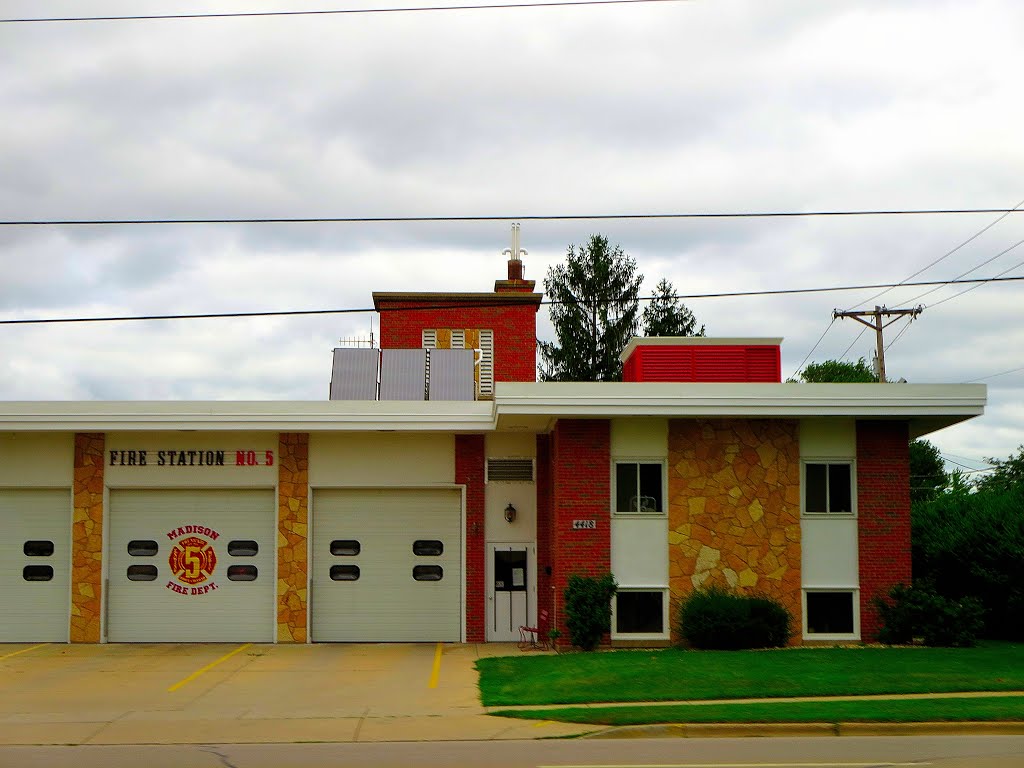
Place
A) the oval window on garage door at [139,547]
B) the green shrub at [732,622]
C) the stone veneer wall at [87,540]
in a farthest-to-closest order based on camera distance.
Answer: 1. the oval window on garage door at [139,547]
2. the stone veneer wall at [87,540]
3. the green shrub at [732,622]

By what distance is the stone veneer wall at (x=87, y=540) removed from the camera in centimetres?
2366

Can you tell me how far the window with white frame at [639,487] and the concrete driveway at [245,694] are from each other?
12.1 feet

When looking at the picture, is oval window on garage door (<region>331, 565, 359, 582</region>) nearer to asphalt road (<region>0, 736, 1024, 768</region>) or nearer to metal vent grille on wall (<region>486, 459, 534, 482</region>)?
metal vent grille on wall (<region>486, 459, 534, 482</region>)

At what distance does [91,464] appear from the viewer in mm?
23844

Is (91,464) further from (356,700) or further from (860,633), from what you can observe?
(860,633)

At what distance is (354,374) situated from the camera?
27203 millimetres

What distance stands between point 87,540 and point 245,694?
8.49 meters

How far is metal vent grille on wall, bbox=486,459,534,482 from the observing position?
2412cm

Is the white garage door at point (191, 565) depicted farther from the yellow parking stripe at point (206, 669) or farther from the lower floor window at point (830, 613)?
the lower floor window at point (830, 613)

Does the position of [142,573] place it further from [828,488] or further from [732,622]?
[828,488]

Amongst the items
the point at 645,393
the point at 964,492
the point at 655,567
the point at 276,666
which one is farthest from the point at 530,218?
the point at 964,492

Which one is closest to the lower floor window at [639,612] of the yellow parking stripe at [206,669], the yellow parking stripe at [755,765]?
the yellow parking stripe at [206,669]

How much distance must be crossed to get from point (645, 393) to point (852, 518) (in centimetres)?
486

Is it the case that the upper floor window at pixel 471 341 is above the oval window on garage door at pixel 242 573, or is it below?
above
